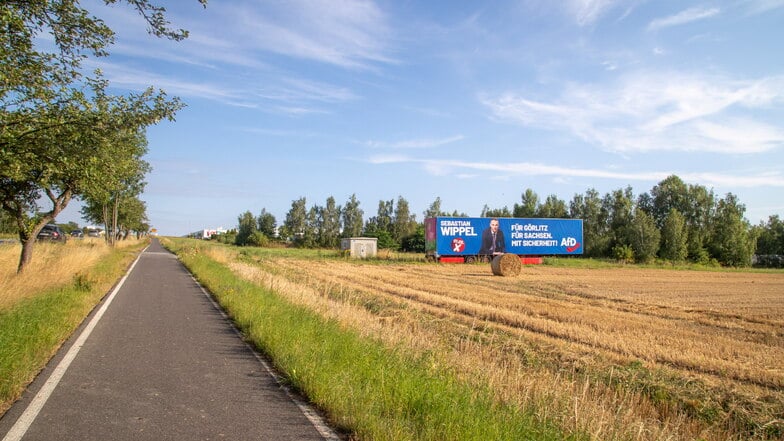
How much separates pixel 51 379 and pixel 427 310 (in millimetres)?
10108

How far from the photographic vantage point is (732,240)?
65875 millimetres

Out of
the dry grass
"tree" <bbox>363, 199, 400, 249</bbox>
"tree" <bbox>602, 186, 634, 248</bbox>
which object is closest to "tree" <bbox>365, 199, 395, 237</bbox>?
"tree" <bbox>363, 199, 400, 249</bbox>

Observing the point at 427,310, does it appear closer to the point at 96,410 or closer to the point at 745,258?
the point at 96,410

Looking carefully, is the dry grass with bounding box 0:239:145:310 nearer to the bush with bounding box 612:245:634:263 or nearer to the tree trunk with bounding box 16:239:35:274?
the tree trunk with bounding box 16:239:35:274

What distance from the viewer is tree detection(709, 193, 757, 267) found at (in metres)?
65.2

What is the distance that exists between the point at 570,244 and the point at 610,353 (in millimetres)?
40849

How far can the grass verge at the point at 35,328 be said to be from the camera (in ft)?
20.5

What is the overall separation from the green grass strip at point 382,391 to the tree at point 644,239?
60.0 meters

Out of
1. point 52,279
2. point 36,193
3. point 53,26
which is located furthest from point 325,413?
point 36,193

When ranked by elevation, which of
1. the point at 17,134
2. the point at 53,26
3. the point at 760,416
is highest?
the point at 53,26

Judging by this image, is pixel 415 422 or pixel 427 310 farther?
pixel 427 310

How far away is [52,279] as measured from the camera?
1605 cm

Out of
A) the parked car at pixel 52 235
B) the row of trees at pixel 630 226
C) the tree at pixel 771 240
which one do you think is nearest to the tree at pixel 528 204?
the row of trees at pixel 630 226

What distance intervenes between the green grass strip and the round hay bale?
79.7ft
